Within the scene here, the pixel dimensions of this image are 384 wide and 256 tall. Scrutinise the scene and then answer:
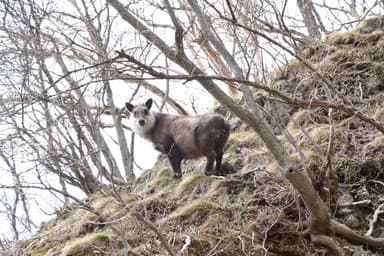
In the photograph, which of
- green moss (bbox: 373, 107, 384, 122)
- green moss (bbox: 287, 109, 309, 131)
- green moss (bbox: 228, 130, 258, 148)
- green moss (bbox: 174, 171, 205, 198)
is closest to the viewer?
green moss (bbox: 373, 107, 384, 122)

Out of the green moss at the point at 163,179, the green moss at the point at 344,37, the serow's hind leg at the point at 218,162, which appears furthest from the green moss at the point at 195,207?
the green moss at the point at 344,37

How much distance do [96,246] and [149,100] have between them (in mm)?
3442

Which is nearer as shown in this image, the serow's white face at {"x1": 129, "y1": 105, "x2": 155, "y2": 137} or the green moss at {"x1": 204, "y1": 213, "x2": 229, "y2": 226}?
the green moss at {"x1": 204, "y1": 213, "x2": 229, "y2": 226}

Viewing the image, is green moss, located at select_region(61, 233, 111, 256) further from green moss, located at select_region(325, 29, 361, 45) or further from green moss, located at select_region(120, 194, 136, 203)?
green moss, located at select_region(325, 29, 361, 45)

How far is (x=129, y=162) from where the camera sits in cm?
1127

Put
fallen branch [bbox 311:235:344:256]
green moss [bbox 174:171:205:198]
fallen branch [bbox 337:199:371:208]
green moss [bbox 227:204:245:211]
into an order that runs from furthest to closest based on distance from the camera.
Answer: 1. green moss [bbox 174:171:205:198]
2. green moss [bbox 227:204:245:211]
3. fallen branch [bbox 337:199:371:208]
4. fallen branch [bbox 311:235:344:256]

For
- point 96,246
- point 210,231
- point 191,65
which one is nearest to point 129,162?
point 96,246

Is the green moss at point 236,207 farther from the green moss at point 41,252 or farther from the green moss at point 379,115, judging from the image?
the green moss at point 41,252

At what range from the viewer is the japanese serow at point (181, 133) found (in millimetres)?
7723

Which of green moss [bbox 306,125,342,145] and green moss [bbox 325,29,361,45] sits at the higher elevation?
green moss [bbox 325,29,361,45]

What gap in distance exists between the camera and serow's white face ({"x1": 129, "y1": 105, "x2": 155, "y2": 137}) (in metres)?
9.09

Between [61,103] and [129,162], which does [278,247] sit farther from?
[129,162]

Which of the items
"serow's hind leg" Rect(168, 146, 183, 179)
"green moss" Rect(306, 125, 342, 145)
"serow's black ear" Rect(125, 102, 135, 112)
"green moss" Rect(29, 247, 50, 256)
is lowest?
"green moss" Rect(306, 125, 342, 145)

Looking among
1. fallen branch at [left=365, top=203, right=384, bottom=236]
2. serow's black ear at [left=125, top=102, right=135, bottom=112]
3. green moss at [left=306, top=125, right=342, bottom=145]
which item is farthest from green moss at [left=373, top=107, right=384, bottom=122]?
serow's black ear at [left=125, top=102, right=135, bottom=112]
